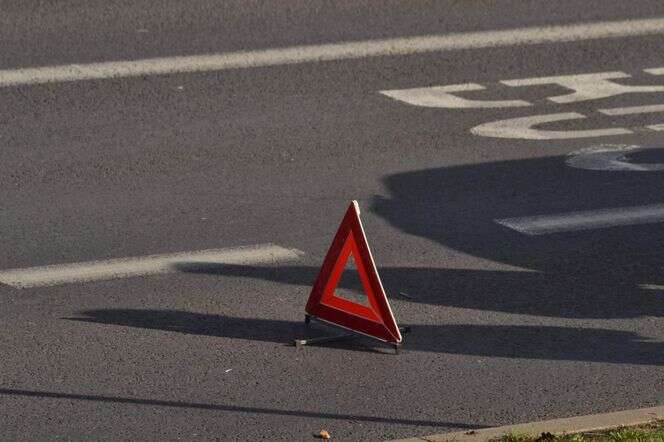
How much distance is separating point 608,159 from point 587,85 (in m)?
2.26

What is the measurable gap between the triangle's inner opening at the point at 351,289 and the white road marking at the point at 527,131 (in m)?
3.28

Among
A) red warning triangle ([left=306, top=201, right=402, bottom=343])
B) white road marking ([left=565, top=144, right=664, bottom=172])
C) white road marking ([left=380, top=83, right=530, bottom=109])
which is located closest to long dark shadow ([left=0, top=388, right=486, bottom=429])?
red warning triangle ([left=306, top=201, right=402, bottom=343])

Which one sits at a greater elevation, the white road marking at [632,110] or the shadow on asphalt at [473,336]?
the shadow on asphalt at [473,336]

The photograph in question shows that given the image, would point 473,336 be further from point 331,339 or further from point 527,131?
point 527,131

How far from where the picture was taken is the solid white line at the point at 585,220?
386 inches

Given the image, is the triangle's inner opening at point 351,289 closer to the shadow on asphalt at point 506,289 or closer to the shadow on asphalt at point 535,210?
the shadow on asphalt at point 506,289

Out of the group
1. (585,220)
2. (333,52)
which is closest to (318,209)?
(585,220)

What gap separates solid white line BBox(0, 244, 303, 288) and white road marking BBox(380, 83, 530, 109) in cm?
370

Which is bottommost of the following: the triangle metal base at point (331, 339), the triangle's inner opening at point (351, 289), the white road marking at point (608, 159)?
the white road marking at point (608, 159)

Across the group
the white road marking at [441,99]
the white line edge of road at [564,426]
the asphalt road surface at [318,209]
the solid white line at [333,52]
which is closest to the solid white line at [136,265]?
the asphalt road surface at [318,209]

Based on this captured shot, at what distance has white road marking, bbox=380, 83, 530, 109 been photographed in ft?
41.8

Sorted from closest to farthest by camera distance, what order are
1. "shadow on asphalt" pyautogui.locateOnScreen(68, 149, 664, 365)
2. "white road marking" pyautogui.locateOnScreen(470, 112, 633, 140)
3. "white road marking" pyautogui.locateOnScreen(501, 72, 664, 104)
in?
"shadow on asphalt" pyautogui.locateOnScreen(68, 149, 664, 365), "white road marking" pyautogui.locateOnScreen(470, 112, 633, 140), "white road marking" pyautogui.locateOnScreen(501, 72, 664, 104)

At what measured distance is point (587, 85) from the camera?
13.5 m

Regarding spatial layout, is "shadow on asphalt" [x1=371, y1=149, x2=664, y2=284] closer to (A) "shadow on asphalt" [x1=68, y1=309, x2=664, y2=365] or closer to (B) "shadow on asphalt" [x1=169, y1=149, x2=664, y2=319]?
(B) "shadow on asphalt" [x1=169, y1=149, x2=664, y2=319]
